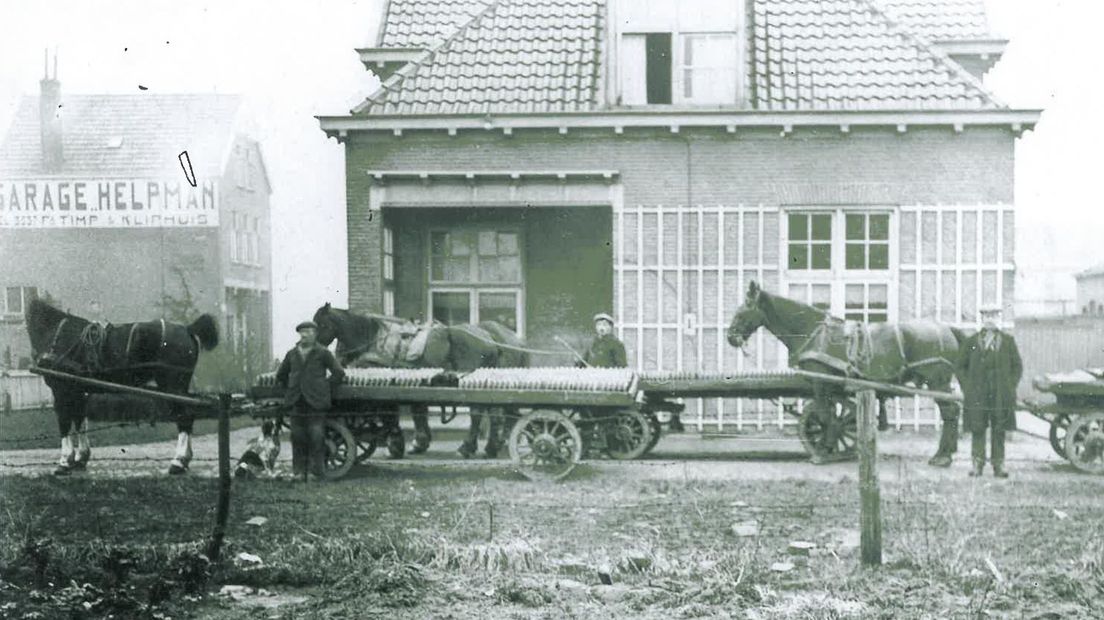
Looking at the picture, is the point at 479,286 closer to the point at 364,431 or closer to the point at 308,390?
the point at 364,431

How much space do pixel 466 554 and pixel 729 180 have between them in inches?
322

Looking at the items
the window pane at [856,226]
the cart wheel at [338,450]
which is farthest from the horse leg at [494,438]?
the window pane at [856,226]

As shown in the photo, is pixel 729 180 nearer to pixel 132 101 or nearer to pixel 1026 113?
pixel 1026 113

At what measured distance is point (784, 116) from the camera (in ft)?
43.8

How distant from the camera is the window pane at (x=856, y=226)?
13.3m

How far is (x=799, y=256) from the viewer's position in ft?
44.2

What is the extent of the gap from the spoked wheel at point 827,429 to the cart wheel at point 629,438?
1.61m

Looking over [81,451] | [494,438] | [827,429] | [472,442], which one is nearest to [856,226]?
[827,429]

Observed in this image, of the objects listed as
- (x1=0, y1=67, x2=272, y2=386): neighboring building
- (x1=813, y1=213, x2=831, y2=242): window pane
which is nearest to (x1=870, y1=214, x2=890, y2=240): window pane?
(x1=813, y1=213, x2=831, y2=242): window pane

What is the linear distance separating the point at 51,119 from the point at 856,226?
30.7ft

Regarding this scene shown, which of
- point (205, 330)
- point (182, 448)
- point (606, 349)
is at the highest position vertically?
point (205, 330)

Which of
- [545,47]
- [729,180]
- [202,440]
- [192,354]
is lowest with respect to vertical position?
[202,440]

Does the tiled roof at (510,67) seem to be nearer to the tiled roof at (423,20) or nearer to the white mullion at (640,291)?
the tiled roof at (423,20)

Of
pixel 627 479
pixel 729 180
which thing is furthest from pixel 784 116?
pixel 627 479
